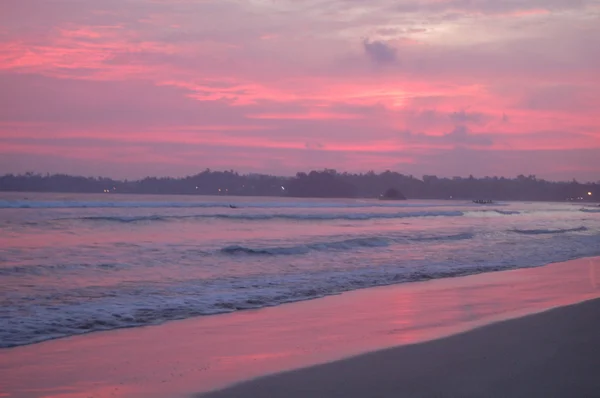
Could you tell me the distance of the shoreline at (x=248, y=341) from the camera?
626 centimetres

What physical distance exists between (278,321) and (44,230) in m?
21.6

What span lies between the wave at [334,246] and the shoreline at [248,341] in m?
7.96

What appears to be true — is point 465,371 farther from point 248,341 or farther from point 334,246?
point 334,246

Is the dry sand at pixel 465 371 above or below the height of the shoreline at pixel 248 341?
above

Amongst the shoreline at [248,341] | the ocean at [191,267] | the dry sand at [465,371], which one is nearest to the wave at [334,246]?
the ocean at [191,267]

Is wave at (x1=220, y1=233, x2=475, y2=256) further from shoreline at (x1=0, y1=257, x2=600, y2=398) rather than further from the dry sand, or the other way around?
the dry sand

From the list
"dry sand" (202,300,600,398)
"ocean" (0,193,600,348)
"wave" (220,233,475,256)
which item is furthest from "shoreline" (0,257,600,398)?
"wave" (220,233,475,256)

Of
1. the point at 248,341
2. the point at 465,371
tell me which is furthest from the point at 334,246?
the point at 465,371

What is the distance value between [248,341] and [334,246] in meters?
15.3

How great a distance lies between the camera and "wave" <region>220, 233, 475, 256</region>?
67.0 feet

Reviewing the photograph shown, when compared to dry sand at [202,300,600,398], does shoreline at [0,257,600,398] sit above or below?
below

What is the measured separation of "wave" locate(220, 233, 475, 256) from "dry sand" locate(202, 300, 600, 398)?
41.3 ft

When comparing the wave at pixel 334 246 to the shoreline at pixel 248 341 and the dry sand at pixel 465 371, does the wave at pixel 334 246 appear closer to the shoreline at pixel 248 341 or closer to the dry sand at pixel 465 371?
the shoreline at pixel 248 341

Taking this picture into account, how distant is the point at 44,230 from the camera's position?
28.2 m
